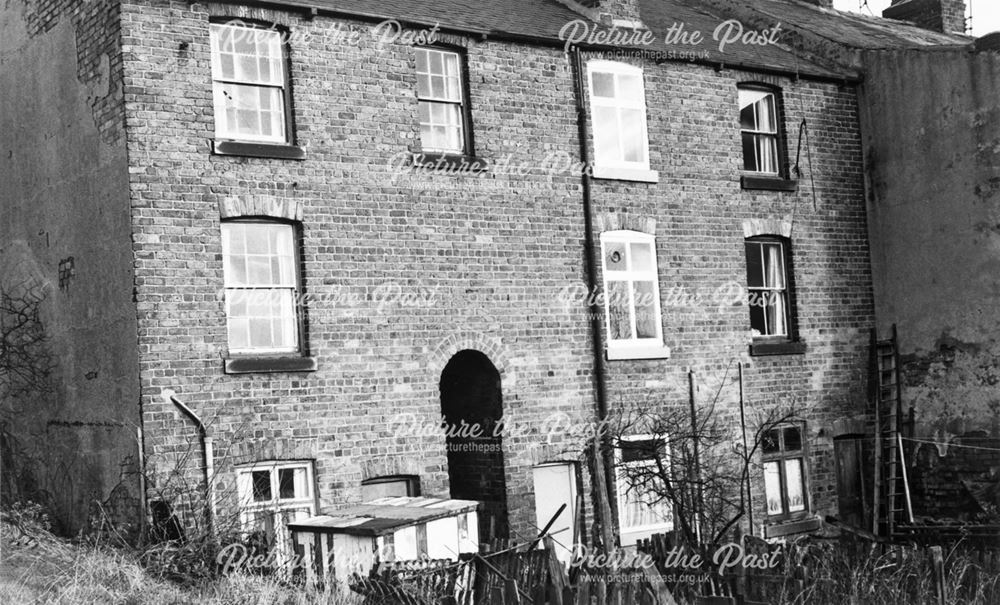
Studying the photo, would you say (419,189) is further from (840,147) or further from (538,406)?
(840,147)

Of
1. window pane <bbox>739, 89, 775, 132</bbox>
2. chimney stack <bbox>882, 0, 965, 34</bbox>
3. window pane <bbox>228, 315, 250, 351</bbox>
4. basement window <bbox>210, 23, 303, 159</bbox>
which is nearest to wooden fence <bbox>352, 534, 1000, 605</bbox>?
window pane <bbox>228, 315, 250, 351</bbox>

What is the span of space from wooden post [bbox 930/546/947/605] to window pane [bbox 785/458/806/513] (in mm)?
6775

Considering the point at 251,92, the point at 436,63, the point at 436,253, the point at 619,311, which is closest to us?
the point at 251,92

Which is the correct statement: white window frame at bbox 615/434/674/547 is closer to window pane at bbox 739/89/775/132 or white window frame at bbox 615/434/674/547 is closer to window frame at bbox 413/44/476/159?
window frame at bbox 413/44/476/159

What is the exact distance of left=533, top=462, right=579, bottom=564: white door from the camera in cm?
1659

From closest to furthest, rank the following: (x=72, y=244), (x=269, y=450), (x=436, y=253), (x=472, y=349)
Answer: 1. (x=269, y=450)
2. (x=72, y=244)
3. (x=436, y=253)
4. (x=472, y=349)

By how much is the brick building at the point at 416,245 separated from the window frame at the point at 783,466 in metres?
0.05

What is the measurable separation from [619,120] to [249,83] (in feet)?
18.4

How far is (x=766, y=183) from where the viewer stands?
18766mm

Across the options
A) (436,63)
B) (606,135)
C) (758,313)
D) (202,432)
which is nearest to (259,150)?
(436,63)

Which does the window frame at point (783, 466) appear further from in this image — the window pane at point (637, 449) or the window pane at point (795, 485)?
the window pane at point (637, 449)

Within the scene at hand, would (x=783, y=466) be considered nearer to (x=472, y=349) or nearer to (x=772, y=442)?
(x=772, y=442)

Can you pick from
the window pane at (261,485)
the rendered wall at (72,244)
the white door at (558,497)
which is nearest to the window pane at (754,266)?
the white door at (558,497)

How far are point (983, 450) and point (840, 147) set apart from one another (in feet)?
17.1
